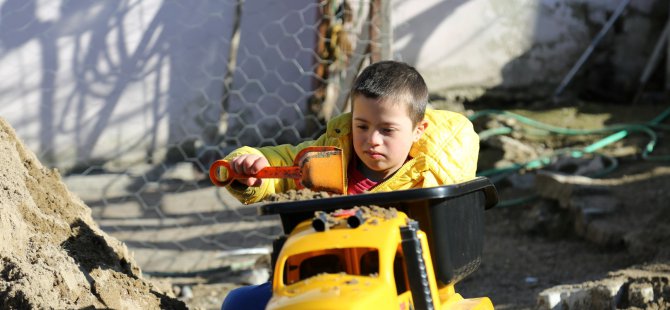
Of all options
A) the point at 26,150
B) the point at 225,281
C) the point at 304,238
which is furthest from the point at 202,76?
the point at 304,238

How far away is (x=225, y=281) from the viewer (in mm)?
4559

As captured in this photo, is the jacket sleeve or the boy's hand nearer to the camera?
the boy's hand

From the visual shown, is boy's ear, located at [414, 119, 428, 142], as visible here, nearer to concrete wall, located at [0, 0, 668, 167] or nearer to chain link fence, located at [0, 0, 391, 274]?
chain link fence, located at [0, 0, 391, 274]

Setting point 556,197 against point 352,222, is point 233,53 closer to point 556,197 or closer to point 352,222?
point 556,197

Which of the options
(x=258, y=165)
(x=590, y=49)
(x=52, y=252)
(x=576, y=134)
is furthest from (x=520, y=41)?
(x=52, y=252)

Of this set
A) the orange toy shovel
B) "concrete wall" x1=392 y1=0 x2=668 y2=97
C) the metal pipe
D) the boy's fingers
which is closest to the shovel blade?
the orange toy shovel

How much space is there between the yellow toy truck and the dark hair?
328 millimetres

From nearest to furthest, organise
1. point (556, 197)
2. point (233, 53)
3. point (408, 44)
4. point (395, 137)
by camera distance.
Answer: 1. point (395, 137)
2. point (556, 197)
3. point (233, 53)
4. point (408, 44)

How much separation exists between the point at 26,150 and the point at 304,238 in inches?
51.2

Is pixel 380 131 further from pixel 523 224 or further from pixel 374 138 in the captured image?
pixel 523 224

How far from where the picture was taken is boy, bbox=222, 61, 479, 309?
8.30ft

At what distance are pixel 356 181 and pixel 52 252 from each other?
83 cm

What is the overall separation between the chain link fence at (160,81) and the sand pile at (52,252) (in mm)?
3510

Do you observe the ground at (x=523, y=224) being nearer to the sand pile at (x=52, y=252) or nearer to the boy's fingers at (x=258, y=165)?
the sand pile at (x=52, y=252)
